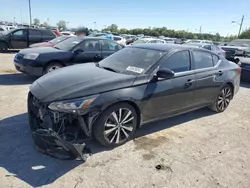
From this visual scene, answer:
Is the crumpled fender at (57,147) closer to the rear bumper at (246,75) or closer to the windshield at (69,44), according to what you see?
the windshield at (69,44)

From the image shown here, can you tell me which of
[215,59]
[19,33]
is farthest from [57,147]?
[19,33]

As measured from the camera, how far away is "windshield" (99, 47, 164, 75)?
13.0 ft

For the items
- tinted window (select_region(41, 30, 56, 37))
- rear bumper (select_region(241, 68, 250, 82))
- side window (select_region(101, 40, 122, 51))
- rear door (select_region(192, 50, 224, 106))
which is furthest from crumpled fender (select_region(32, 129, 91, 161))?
tinted window (select_region(41, 30, 56, 37))

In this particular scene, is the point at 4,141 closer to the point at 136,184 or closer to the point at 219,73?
the point at 136,184

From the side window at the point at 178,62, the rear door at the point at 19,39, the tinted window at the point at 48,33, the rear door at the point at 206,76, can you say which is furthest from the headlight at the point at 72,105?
the tinted window at the point at 48,33

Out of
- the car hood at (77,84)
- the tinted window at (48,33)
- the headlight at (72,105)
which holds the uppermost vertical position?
the tinted window at (48,33)

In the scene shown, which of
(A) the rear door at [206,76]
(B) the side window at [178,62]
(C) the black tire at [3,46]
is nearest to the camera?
(B) the side window at [178,62]

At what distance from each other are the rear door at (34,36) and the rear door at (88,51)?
8353 mm

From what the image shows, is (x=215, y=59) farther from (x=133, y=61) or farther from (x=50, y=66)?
(x=50, y=66)

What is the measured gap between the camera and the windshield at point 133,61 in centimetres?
395

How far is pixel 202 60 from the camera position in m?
4.80

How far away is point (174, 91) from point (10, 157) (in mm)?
2706

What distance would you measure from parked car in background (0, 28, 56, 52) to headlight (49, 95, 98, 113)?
12.9 metres

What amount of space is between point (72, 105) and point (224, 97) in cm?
374
